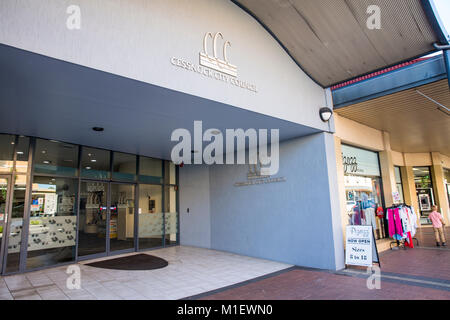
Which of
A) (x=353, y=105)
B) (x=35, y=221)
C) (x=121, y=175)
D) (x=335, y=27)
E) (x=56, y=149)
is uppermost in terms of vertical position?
(x=335, y=27)

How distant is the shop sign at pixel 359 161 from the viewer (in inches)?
281

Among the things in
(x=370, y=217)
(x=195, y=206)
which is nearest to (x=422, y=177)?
(x=370, y=217)

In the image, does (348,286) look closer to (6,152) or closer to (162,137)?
(162,137)

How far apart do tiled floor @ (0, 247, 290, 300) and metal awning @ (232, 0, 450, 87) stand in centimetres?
448

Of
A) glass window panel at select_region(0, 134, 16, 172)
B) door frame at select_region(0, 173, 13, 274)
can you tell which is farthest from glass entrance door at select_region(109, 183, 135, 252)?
glass window panel at select_region(0, 134, 16, 172)

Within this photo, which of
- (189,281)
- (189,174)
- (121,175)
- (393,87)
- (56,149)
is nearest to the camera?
(189,281)

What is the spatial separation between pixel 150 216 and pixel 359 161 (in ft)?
21.1

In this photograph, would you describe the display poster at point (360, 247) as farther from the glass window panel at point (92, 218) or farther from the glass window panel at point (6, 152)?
the glass window panel at point (6, 152)

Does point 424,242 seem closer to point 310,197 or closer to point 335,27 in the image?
point 310,197

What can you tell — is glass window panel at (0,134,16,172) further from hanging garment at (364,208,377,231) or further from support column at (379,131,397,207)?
support column at (379,131,397,207)

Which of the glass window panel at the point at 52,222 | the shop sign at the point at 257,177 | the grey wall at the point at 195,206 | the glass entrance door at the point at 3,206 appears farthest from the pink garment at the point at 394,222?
the glass entrance door at the point at 3,206

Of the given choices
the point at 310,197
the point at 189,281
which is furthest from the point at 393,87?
the point at 189,281
